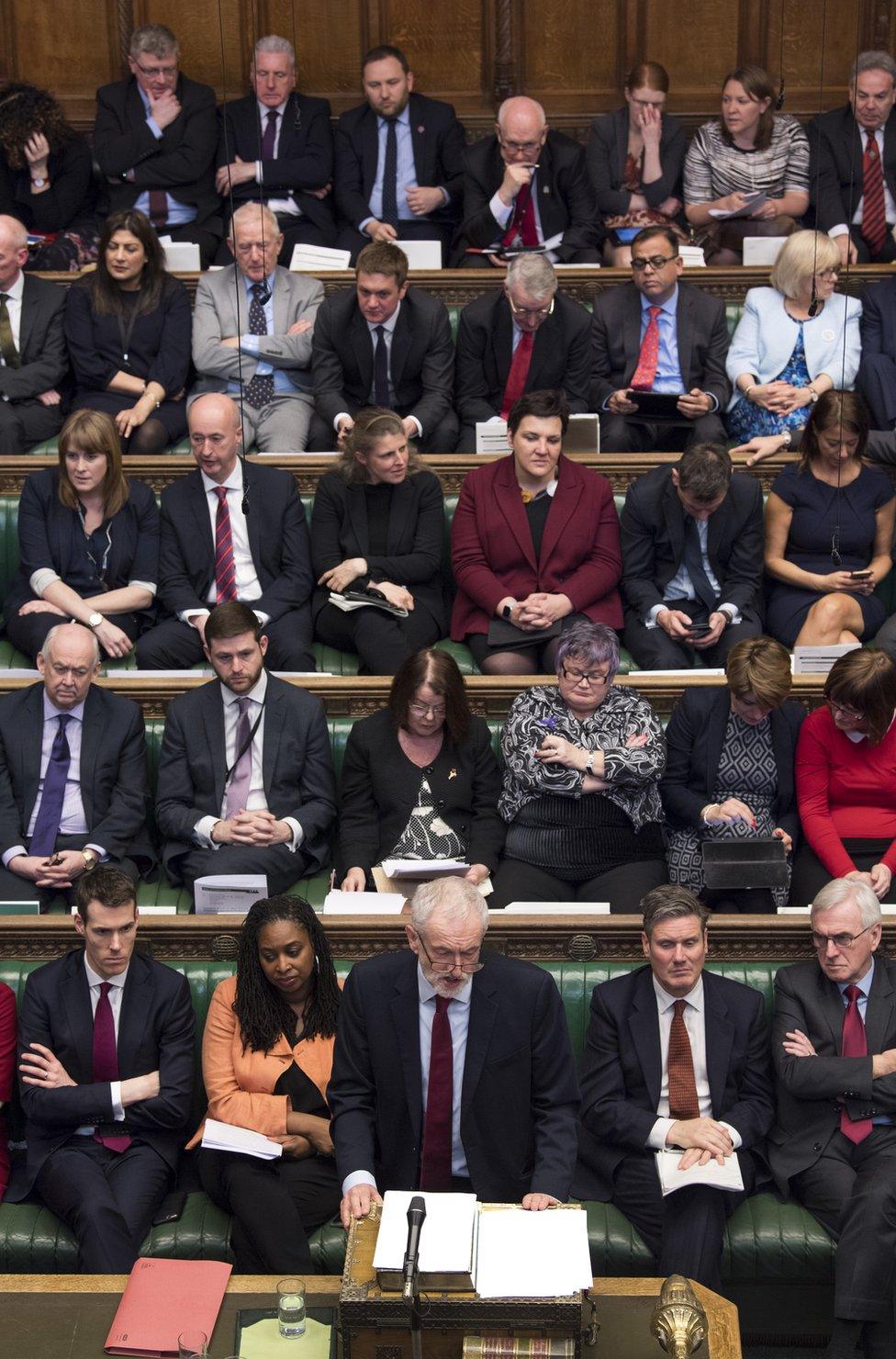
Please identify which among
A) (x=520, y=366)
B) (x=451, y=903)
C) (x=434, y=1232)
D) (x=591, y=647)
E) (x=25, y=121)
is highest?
(x=25, y=121)

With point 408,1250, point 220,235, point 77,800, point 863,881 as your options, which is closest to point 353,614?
point 77,800

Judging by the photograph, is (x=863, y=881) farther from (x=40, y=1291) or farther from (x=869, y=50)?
(x=869, y=50)

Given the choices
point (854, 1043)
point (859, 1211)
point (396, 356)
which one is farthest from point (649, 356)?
point (859, 1211)

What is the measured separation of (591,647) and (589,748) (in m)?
0.23

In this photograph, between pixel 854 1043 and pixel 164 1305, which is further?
pixel 854 1043

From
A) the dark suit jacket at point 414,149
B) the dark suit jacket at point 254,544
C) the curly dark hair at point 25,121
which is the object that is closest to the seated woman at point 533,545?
the dark suit jacket at point 254,544

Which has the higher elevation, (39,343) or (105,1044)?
(39,343)

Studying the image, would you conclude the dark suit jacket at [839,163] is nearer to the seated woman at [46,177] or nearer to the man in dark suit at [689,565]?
the man in dark suit at [689,565]

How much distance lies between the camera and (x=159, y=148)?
660 cm

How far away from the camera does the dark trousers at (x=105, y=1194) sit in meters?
3.47

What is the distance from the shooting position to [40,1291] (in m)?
3.04

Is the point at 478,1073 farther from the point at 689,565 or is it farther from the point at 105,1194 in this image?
the point at 689,565

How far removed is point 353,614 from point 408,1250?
2.63 metres

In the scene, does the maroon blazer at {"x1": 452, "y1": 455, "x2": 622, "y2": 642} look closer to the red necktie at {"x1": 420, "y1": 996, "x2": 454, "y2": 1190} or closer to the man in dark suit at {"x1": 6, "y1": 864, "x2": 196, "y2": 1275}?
the man in dark suit at {"x1": 6, "y1": 864, "x2": 196, "y2": 1275}
